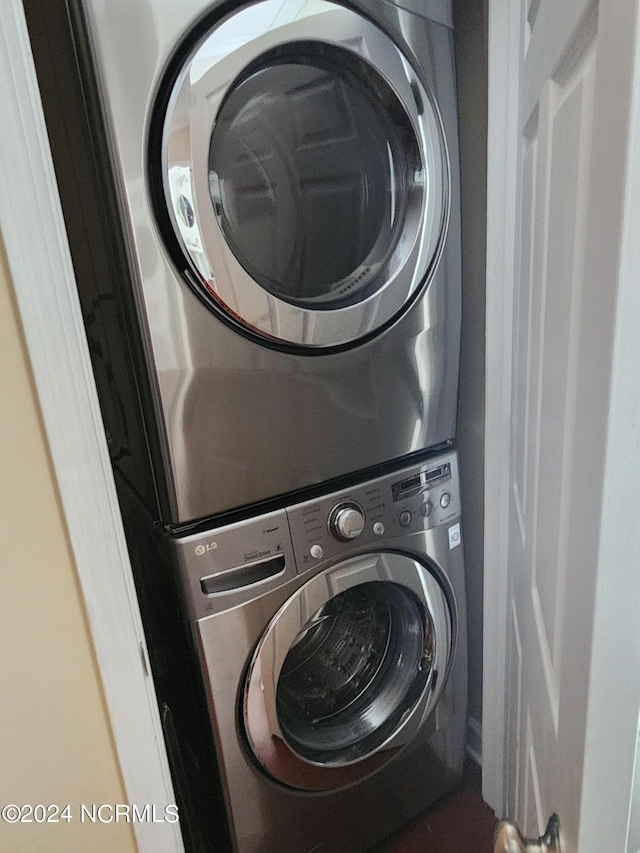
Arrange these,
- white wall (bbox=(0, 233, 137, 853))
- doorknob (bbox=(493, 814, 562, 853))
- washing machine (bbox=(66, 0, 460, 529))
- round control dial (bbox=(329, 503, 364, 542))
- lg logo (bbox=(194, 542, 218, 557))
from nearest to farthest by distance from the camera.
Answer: doorknob (bbox=(493, 814, 562, 853)) → white wall (bbox=(0, 233, 137, 853)) → washing machine (bbox=(66, 0, 460, 529)) → lg logo (bbox=(194, 542, 218, 557)) → round control dial (bbox=(329, 503, 364, 542))

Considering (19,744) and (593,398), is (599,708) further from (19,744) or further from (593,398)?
(19,744)

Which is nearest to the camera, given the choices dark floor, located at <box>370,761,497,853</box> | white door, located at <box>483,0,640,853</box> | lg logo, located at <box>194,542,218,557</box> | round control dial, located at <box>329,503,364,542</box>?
white door, located at <box>483,0,640,853</box>

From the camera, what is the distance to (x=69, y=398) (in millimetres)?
643

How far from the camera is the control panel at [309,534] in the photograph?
0.98 metres

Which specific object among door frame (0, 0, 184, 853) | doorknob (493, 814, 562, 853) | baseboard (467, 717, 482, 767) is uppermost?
door frame (0, 0, 184, 853)

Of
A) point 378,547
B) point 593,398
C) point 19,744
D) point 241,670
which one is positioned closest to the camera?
point 593,398

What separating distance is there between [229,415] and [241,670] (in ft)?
1.47

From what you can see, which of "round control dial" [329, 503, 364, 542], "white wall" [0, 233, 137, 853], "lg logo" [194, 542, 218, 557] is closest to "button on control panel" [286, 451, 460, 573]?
"round control dial" [329, 503, 364, 542]

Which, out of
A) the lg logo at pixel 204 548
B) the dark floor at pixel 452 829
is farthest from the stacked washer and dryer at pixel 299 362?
the dark floor at pixel 452 829

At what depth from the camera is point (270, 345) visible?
956 mm

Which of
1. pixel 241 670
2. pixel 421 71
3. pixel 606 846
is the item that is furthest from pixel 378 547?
pixel 421 71

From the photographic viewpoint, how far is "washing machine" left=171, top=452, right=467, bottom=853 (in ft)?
3.36

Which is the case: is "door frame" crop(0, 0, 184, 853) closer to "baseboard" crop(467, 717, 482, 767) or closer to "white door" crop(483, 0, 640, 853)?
"white door" crop(483, 0, 640, 853)

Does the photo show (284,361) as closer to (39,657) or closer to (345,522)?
(345,522)
